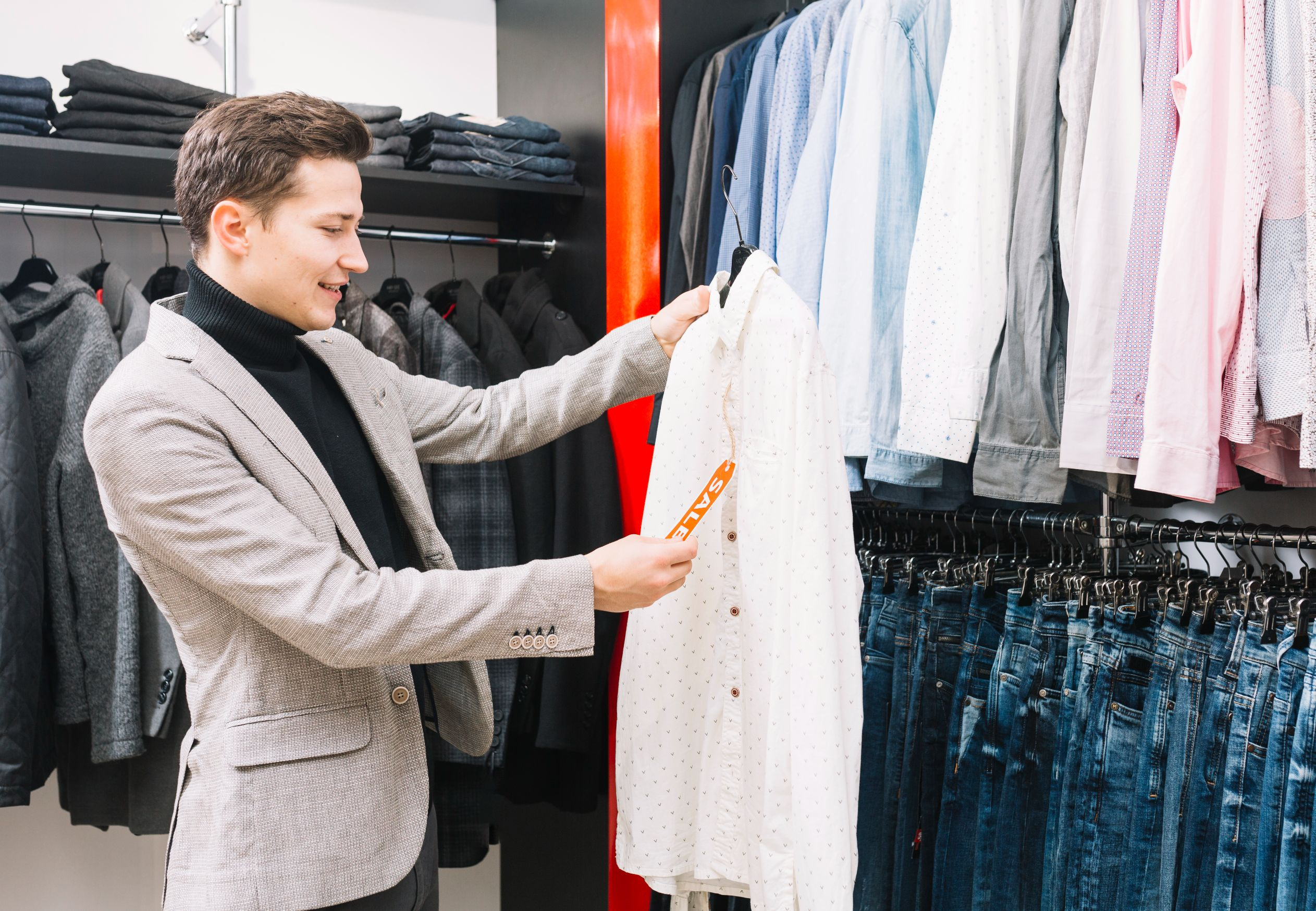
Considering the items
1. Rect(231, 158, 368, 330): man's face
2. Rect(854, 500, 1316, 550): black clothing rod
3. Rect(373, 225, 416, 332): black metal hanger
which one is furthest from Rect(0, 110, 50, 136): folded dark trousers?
Rect(854, 500, 1316, 550): black clothing rod

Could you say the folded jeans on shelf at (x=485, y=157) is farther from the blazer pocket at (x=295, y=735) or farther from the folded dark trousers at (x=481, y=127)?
the blazer pocket at (x=295, y=735)

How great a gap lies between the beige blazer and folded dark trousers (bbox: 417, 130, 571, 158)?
1241 millimetres

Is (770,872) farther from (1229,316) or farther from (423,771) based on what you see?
(1229,316)

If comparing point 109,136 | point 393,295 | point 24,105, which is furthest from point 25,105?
point 393,295

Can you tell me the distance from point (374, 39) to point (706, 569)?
83.8 inches

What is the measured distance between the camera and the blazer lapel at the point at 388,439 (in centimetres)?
163

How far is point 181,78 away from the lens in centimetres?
283

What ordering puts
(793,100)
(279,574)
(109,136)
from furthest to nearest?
(109,136), (793,100), (279,574)

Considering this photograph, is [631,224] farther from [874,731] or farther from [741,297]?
[874,731]

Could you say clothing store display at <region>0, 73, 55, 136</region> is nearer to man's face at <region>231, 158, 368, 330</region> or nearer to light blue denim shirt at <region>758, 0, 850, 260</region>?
man's face at <region>231, 158, 368, 330</region>

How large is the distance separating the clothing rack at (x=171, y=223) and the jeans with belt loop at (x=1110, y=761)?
1.57 metres

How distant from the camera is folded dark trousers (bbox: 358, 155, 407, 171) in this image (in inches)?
100.0

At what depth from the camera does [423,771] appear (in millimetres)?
1513

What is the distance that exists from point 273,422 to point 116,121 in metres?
1.31
